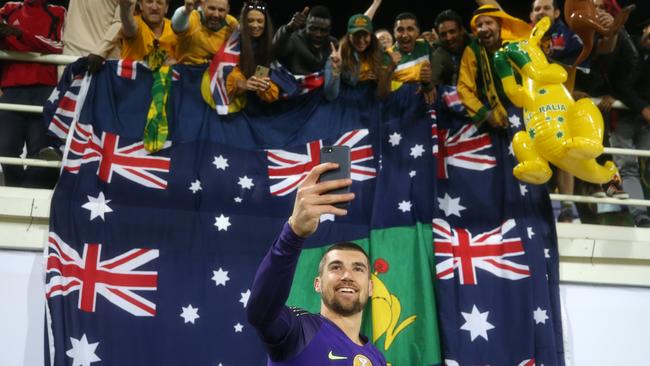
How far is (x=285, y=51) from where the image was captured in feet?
14.9

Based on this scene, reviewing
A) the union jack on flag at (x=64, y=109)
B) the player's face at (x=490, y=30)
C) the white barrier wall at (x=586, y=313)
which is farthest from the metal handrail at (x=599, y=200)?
the union jack on flag at (x=64, y=109)

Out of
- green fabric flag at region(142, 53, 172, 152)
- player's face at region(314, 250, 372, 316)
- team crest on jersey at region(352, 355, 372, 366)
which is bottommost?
team crest on jersey at region(352, 355, 372, 366)

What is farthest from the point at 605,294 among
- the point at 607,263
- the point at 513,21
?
the point at 513,21

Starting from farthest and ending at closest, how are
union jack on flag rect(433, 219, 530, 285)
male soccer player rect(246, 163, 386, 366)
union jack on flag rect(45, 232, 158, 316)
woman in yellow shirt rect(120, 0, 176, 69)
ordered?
woman in yellow shirt rect(120, 0, 176, 69) → union jack on flag rect(433, 219, 530, 285) → union jack on flag rect(45, 232, 158, 316) → male soccer player rect(246, 163, 386, 366)

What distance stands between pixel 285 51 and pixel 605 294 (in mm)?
2172

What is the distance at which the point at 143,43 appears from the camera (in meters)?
4.42

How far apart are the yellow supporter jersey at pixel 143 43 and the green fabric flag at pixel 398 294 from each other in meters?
1.38

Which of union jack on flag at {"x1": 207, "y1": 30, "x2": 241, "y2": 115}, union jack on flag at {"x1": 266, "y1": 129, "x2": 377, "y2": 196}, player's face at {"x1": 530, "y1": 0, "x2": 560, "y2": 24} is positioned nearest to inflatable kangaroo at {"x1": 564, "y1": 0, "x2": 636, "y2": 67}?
player's face at {"x1": 530, "y1": 0, "x2": 560, "y2": 24}

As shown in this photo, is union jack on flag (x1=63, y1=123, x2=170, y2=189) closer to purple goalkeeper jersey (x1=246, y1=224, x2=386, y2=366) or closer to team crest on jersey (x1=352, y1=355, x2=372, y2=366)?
purple goalkeeper jersey (x1=246, y1=224, x2=386, y2=366)

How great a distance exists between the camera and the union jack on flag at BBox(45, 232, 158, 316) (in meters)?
3.79

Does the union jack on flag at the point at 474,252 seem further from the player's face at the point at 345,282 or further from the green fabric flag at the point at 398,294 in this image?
the player's face at the point at 345,282

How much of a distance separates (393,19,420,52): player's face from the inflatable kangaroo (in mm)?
923

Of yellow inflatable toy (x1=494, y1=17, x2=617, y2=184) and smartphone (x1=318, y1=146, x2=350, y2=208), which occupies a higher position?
yellow inflatable toy (x1=494, y1=17, x2=617, y2=184)

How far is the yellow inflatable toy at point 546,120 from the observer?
12.5 feet
